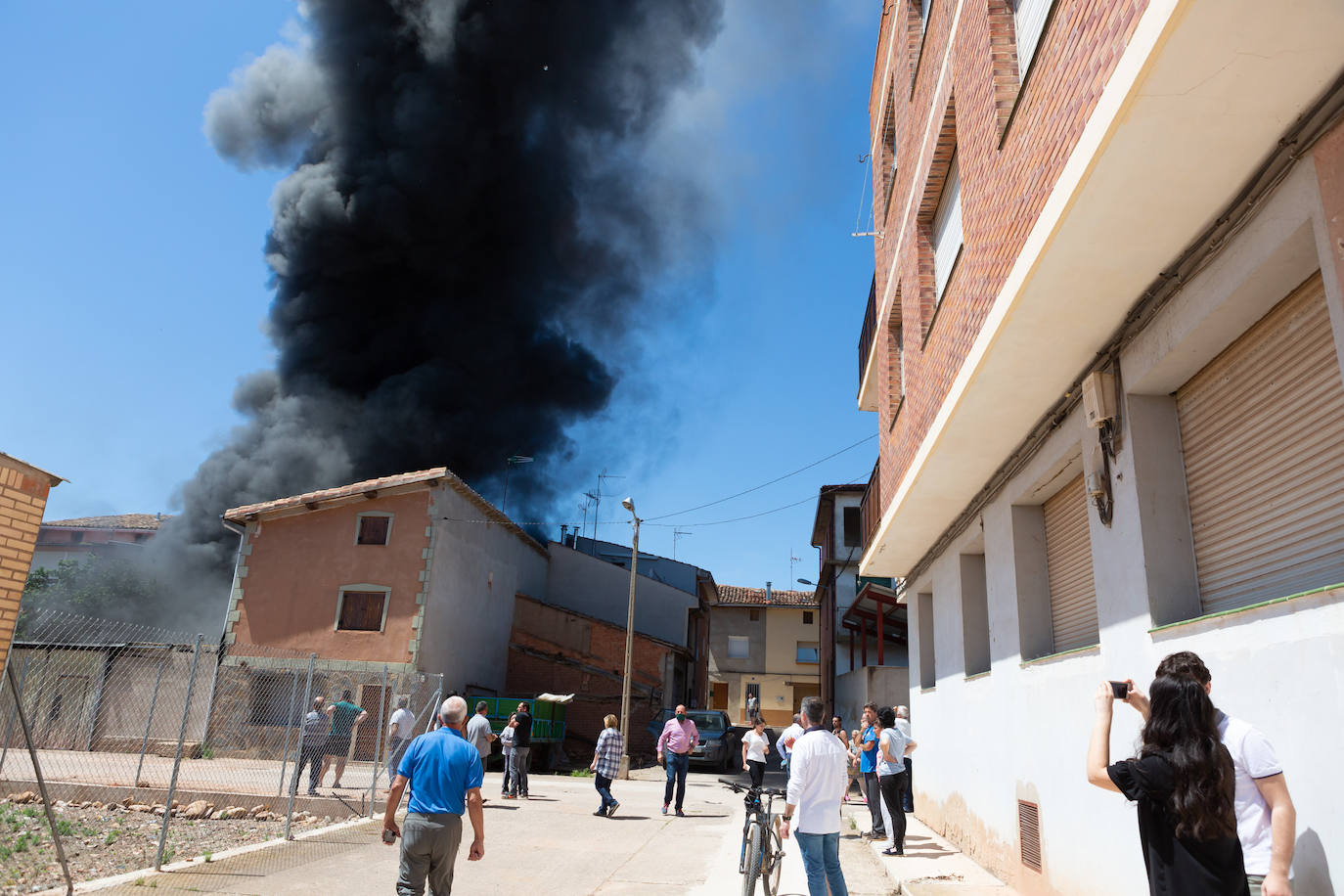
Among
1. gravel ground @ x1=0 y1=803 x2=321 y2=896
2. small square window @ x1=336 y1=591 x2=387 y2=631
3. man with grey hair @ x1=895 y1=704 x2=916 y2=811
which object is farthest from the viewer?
small square window @ x1=336 y1=591 x2=387 y2=631

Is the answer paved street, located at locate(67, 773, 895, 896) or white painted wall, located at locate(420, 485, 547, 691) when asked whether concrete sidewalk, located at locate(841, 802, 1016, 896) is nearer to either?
paved street, located at locate(67, 773, 895, 896)

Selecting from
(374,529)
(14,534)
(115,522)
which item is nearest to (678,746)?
(14,534)

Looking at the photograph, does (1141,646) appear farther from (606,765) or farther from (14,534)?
(606,765)

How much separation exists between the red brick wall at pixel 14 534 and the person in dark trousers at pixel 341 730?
7.56 metres

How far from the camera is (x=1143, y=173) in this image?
3.78 metres

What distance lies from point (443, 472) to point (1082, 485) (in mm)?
19775

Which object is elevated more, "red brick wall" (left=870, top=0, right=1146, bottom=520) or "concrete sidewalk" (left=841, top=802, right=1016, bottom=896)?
"red brick wall" (left=870, top=0, right=1146, bottom=520)

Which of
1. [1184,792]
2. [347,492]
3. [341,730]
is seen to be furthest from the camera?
[347,492]

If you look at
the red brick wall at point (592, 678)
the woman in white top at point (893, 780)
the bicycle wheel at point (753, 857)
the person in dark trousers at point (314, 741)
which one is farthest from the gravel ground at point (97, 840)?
the red brick wall at point (592, 678)

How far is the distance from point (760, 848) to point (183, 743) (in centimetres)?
850

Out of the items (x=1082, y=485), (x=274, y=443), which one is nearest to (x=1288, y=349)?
(x=1082, y=485)

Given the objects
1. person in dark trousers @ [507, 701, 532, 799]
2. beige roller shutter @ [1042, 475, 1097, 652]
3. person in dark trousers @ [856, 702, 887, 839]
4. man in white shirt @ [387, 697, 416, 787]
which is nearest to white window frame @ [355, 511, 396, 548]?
person in dark trousers @ [507, 701, 532, 799]

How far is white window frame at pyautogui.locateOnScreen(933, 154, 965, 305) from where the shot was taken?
26.1 feet

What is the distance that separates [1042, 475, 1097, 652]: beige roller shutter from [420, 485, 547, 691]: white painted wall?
61.9 feet
